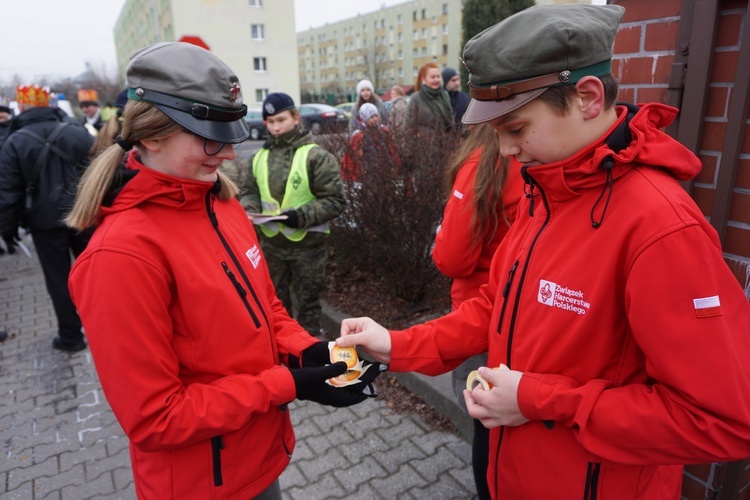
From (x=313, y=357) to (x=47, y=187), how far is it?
403 centimetres

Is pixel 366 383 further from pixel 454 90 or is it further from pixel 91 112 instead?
pixel 91 112

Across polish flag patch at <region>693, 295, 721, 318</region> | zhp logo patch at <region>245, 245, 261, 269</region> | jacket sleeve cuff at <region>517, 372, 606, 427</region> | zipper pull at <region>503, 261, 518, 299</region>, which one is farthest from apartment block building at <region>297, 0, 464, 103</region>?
polish flag patch at <region>693, 295, 721, 318</region>

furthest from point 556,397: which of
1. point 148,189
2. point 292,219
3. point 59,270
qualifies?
point 59,270

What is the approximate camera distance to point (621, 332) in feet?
4.42

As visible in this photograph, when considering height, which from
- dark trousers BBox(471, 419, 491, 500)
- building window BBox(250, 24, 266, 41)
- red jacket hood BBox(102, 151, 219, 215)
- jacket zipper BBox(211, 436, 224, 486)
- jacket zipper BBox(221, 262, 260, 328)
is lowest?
dark trousers BBox(471, 419, 491, 500)

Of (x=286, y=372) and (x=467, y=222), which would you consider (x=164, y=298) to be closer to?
(x=286, y=372)

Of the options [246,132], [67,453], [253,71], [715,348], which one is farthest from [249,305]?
[253,71]

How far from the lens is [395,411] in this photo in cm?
381

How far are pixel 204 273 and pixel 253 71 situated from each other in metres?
44.8

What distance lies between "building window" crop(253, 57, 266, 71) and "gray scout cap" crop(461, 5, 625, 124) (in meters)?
45.4

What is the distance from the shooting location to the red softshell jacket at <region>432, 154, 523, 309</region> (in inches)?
90.0

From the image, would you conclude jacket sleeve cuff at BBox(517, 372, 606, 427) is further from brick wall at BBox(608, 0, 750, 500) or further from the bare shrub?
the bare shrub

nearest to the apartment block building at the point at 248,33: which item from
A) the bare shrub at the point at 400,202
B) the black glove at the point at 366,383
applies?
the bare shrub at the point at 400,202

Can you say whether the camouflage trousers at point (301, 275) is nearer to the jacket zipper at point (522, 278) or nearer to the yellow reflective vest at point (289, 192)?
the yellow reflective vest at point (289, 192)
